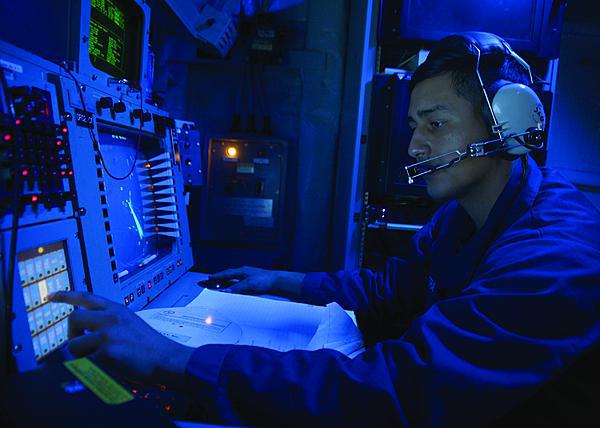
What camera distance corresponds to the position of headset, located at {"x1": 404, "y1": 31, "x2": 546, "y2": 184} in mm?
874

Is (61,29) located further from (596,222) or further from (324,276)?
(596,222)

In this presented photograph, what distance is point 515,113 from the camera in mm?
875

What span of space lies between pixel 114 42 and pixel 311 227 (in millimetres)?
1424

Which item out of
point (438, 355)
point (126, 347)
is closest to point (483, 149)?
point (438, 355)

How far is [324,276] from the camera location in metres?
1.29

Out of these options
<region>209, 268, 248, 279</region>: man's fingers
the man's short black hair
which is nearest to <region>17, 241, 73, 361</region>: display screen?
<region>209, 268, 248, 279</region>: man's fingers

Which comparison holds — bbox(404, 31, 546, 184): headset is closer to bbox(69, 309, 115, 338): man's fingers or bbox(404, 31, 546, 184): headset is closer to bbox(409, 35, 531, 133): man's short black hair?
bbox(409, 35, 531, 133): man's short black hair

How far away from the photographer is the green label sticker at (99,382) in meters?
0.43

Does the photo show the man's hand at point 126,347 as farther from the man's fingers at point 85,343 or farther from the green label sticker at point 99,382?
the green label sticker at point 99,382

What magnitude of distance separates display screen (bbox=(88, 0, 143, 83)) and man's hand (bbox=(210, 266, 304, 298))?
2.26 ft

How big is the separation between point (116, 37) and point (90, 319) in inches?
34.1

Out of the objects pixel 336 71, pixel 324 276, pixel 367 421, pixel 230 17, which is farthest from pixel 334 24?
pixel 367 421

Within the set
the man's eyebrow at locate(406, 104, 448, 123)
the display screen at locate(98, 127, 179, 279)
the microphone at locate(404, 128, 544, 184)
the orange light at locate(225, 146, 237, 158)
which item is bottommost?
the display screen at locate(98, 127, 179, 279)

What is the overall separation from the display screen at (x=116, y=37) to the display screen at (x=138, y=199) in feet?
0.63
